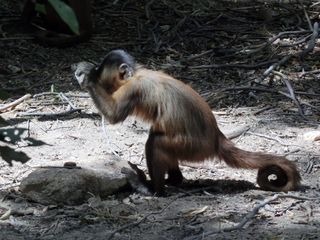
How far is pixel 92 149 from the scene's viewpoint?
255 inches

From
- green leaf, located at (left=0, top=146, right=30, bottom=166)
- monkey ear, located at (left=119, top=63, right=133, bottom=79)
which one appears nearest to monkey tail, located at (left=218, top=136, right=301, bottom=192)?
monkey ear, located at (left=119, top=63, right=133, bottom=79)

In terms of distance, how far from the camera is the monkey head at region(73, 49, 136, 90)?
5828mm

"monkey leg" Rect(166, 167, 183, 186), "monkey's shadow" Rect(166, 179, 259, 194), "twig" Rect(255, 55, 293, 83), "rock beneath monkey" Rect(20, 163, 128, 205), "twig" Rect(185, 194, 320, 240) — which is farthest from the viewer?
"twig" Rect(255, 55, 293, 83)

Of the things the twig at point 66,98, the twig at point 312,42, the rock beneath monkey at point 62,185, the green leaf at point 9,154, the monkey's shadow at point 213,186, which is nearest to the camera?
the green leaf at point 9,154

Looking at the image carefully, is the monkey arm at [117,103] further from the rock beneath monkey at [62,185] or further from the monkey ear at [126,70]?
the rock beneath monkey at [62,185]

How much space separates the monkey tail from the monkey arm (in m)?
0.75

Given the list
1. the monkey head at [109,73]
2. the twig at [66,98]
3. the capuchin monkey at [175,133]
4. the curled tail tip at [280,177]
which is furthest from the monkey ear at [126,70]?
the twig at [66,98]

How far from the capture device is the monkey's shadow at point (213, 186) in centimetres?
554

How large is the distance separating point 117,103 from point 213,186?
0.95 m

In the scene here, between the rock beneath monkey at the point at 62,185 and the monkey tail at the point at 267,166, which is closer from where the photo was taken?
the rock beneath monkey at the point at 62,185

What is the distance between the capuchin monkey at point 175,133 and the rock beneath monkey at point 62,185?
42 centimetres

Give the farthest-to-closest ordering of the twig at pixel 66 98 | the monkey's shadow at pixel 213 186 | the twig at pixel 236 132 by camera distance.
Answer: the twig at pixel 66 98
the twig at pixel 236 132
the monkey's shadow at pixel 213 186

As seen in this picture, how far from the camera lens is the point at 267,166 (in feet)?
17.6

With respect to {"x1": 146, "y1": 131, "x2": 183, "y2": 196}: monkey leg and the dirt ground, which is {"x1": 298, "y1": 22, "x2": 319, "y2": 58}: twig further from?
{"x1": 146, "y1": 131, "x2": 183, "y2": 196}: monkey leg
